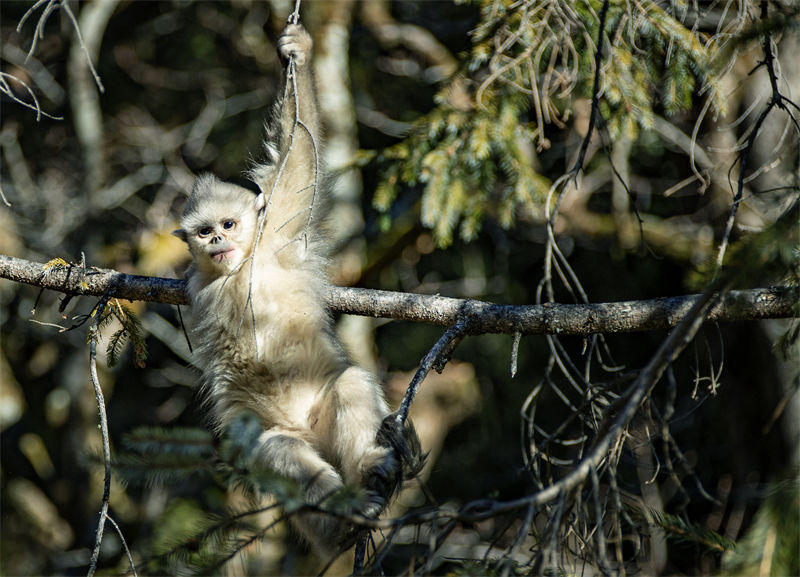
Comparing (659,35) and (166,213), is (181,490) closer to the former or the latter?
(166,213)

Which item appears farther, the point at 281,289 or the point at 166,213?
the point at 166,213

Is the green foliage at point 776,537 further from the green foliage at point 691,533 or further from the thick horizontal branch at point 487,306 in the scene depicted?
the thick horizontal branch at point 487,306

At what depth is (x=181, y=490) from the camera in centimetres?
858

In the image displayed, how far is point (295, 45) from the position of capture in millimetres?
3777

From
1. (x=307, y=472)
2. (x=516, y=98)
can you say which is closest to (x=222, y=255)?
(x=307, y=472)

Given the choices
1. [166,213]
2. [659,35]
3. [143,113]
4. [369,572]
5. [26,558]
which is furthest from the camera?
[143,113]

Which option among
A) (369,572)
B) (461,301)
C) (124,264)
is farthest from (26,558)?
(369,572)

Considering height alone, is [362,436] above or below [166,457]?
below

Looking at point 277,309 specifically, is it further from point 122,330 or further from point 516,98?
point 516,98

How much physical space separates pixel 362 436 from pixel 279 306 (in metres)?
0.86

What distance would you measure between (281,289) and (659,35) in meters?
2.35

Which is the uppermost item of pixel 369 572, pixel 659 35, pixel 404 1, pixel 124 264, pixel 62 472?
pixel 404 1

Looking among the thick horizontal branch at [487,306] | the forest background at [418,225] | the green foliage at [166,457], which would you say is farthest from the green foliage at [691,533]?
the green foliage at [166,457]

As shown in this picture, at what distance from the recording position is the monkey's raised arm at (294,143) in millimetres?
3828
